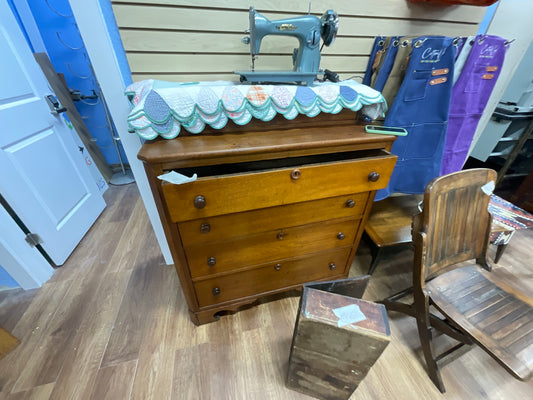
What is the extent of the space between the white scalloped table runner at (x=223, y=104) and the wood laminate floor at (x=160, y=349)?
1052mm

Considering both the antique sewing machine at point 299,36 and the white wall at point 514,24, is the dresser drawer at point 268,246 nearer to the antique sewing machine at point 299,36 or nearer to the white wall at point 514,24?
the antique sewing machine at point 299,36

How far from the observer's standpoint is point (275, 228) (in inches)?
35.7

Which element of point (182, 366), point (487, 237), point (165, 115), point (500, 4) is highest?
point (500, 4)

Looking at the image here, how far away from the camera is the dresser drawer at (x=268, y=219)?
2.61 feet

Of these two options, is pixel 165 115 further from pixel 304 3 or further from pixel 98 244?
pixel 98 244

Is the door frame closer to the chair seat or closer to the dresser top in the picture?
the dresser top

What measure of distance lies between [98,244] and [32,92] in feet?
3.63

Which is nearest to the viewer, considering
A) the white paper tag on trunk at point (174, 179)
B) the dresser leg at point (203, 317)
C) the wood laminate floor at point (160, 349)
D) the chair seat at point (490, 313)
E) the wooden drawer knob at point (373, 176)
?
the white paper tag on trunk at point (174, 179)

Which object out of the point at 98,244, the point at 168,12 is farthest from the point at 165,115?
the point at 98,244

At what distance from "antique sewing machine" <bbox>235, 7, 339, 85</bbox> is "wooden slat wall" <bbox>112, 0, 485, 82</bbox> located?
174mm

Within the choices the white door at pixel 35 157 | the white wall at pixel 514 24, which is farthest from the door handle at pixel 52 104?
the white wall at pixel 514 24

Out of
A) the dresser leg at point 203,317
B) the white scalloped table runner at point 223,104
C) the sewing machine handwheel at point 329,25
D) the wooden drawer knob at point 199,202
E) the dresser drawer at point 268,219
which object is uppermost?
the sewing machine handwheel at point 329,25

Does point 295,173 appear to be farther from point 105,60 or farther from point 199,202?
point 105,60

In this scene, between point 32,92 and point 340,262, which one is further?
point 32,92
